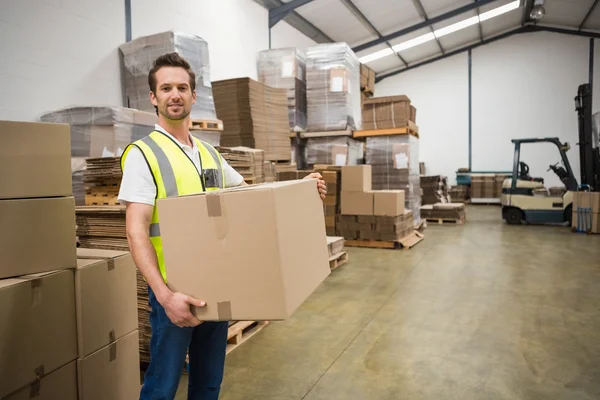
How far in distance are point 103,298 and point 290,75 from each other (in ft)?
20.2

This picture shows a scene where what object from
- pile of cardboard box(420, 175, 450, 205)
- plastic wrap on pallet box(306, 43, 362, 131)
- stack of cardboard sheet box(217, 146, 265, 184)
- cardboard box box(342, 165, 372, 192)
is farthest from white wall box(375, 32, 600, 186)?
stack of cardboard sheet box(217, 146, 265, 184)

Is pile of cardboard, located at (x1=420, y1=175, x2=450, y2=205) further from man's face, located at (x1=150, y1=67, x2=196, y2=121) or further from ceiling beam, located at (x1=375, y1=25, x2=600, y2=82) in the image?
man's face, located at (x1=150, y1=67, x2=196, y2=121)

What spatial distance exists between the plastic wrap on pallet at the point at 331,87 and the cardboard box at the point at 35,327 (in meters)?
6.16

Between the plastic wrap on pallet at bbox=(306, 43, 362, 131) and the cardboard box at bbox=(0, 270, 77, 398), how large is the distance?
20.2 ft

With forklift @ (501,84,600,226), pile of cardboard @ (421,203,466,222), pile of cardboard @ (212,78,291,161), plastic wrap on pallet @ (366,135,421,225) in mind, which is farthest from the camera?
pile of cardboard @ (421,203,466,222)

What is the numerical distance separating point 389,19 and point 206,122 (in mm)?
8211

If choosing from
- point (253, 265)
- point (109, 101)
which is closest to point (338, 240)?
point (109, 101)

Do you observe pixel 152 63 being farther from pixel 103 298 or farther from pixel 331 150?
pixel 331 150

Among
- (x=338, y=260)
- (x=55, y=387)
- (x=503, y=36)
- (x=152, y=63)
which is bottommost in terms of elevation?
(x=338, y=260)

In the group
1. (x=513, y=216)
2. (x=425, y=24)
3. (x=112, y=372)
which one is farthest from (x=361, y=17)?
(x=112, y=372)

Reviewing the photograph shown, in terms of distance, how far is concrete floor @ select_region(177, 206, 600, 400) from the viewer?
2.78m

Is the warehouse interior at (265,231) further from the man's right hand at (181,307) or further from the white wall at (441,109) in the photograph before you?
the white wall at (441,109)

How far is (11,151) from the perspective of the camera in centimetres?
175

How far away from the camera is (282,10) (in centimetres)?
869
